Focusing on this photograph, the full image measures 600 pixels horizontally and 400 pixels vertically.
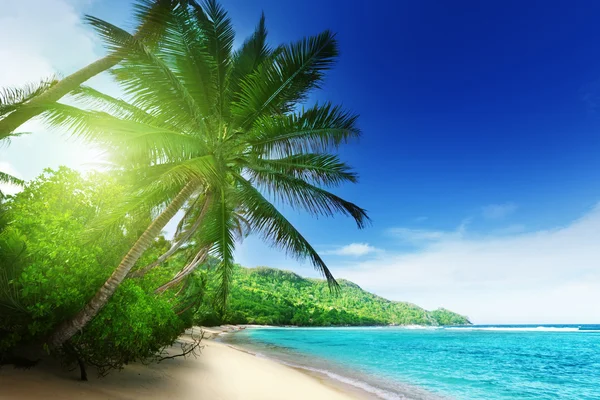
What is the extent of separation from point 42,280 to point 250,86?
5.31 meters

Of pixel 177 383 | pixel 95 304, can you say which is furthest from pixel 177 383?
pixel 95 304

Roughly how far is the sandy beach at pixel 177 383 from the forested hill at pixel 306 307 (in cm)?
3317

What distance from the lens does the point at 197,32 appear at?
23.2 ft

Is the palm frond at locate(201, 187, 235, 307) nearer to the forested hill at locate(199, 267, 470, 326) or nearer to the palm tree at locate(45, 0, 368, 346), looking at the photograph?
the palm tree at locate(45, 0, 368, 346)

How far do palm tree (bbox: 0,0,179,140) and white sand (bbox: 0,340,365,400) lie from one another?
4.29 meters

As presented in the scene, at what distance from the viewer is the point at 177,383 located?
760 cm

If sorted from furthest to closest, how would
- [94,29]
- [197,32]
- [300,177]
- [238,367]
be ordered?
[238,367] → [300,177] → [197,32] → [94,29]

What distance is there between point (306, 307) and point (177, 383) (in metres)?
101

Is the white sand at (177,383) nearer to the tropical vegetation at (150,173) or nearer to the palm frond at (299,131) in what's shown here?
the tropical vegetation at (150,173)

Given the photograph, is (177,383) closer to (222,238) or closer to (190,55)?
(222,238)

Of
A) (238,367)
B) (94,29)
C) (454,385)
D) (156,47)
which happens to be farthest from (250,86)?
(454,385)

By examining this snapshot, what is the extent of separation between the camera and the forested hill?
268ft

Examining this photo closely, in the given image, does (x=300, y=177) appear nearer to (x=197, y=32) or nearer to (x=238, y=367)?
(x=197, y=32)

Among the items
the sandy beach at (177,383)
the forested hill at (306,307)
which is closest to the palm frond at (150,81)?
the sandy beach at (177,383)
